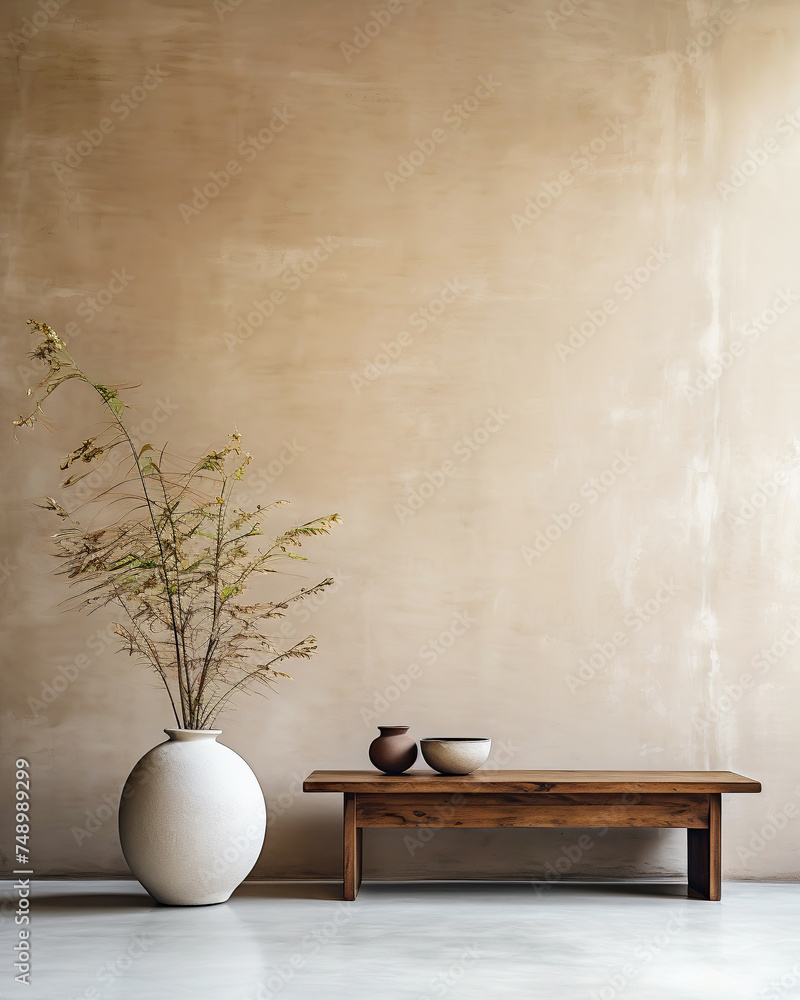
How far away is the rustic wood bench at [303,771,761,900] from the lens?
3.37m

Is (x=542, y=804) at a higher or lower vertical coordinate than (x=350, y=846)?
higher

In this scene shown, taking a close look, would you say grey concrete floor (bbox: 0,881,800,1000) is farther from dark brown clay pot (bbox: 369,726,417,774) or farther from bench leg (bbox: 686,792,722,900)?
dark brown clay pot (bbox: 369,726,417,774)

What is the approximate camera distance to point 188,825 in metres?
3.19

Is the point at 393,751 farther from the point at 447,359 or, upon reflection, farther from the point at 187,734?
the point at 447,359

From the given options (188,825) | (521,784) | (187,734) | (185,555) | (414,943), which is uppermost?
(185,555)

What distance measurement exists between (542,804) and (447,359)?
191 cm

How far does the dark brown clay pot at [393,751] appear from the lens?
3.52 m

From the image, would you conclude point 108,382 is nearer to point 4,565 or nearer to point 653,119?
point 4,565

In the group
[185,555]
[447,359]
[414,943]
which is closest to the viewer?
[414,943]

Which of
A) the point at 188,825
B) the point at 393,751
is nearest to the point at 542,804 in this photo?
the point at 393,751

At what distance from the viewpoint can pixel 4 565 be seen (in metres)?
4.03

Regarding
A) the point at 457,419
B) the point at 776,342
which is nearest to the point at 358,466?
the point at 457,419

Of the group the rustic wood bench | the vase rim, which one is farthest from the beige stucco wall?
the vase rim

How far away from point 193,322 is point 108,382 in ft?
1.51
